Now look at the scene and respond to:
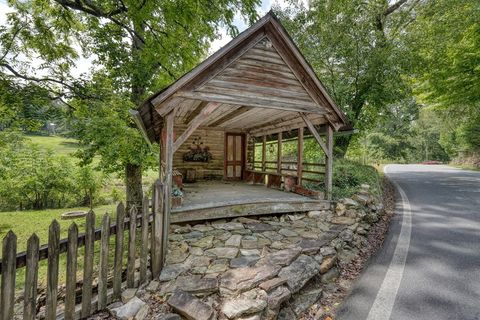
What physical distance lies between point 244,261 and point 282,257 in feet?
2.00

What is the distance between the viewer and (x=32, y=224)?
9391mm

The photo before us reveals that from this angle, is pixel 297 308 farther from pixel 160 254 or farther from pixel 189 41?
pixel 189 41

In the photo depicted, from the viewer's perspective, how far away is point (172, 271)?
344cm

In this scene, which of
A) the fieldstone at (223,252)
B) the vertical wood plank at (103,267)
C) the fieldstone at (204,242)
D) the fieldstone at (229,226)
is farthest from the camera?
the fieldstone at (229,226)

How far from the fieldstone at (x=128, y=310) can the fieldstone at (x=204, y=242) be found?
1499mm

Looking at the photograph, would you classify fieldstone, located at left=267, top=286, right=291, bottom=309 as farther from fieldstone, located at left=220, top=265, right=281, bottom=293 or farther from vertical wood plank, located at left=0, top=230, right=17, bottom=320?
vertical wood plank, located at left=0, top=230, right=17, bottom=320

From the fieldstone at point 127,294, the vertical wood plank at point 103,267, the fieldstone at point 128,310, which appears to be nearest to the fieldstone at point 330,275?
the fieldstone at point 128,310

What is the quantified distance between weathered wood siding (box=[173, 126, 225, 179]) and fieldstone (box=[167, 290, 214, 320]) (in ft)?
27.7

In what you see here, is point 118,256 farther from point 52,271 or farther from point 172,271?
point 172,271

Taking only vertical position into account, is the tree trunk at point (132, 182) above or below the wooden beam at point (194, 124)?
below

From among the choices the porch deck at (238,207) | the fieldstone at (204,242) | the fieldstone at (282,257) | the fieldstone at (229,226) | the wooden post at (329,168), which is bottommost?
the fieldstone at (204,242)

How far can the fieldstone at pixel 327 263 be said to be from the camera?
3666 millimetres

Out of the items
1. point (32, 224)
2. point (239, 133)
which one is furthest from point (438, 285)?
point (32, 224)

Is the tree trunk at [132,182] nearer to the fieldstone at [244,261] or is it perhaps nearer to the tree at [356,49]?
the fieldstone at [244,261]
